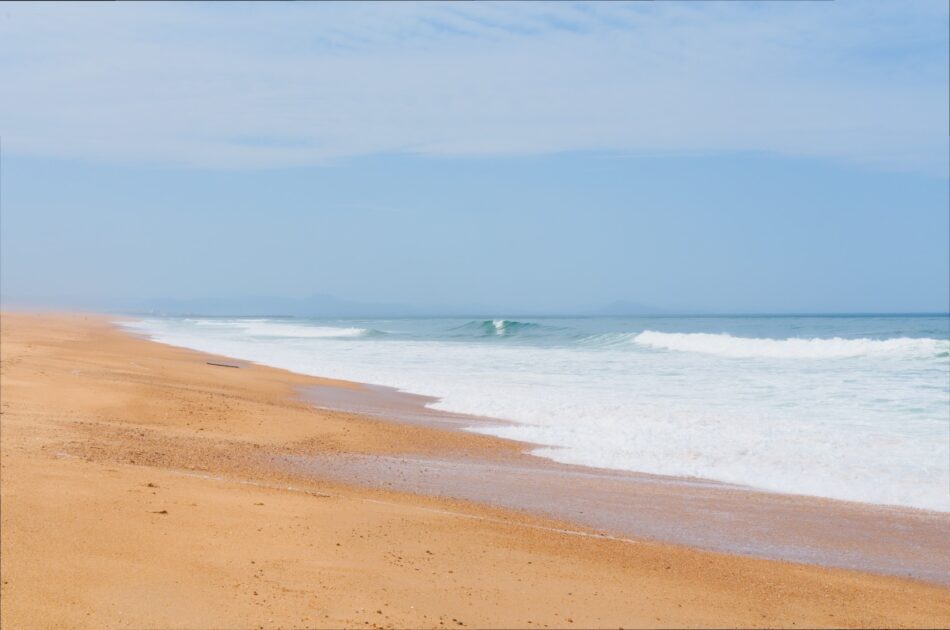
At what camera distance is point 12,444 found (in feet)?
25.9

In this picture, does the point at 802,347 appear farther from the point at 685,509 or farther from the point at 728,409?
the point at 685,509

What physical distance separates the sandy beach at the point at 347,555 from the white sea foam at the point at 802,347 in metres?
21.8

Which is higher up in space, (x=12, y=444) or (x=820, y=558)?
(x=12, y=444)

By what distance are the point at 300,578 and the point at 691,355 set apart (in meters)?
27.4

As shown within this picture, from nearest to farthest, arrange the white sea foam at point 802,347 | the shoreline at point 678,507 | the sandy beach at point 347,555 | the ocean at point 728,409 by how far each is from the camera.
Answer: the sandy beach at point 347,555 < the shoreline at point 678,507 < the ocean at point 728,409 < the white sea foam at point 802,347

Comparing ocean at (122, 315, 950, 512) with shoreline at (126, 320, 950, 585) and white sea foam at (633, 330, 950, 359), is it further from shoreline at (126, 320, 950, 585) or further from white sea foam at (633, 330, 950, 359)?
shoreline at (126, 320, 950, 585)

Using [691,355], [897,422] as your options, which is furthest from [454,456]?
[691,355]

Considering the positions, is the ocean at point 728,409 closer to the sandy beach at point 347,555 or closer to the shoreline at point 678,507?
the shoreline at point 678,507

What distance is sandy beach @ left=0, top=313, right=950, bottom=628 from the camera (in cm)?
468

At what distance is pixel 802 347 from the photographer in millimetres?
33438

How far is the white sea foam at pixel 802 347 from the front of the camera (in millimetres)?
28531

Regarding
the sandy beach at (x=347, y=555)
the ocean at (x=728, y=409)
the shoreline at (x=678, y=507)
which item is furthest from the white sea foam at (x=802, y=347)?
the sandy beach at (x=347, y=555)

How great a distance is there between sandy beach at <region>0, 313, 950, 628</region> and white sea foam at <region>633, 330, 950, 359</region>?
858 inches

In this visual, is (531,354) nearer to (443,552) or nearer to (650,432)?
(650,432)
